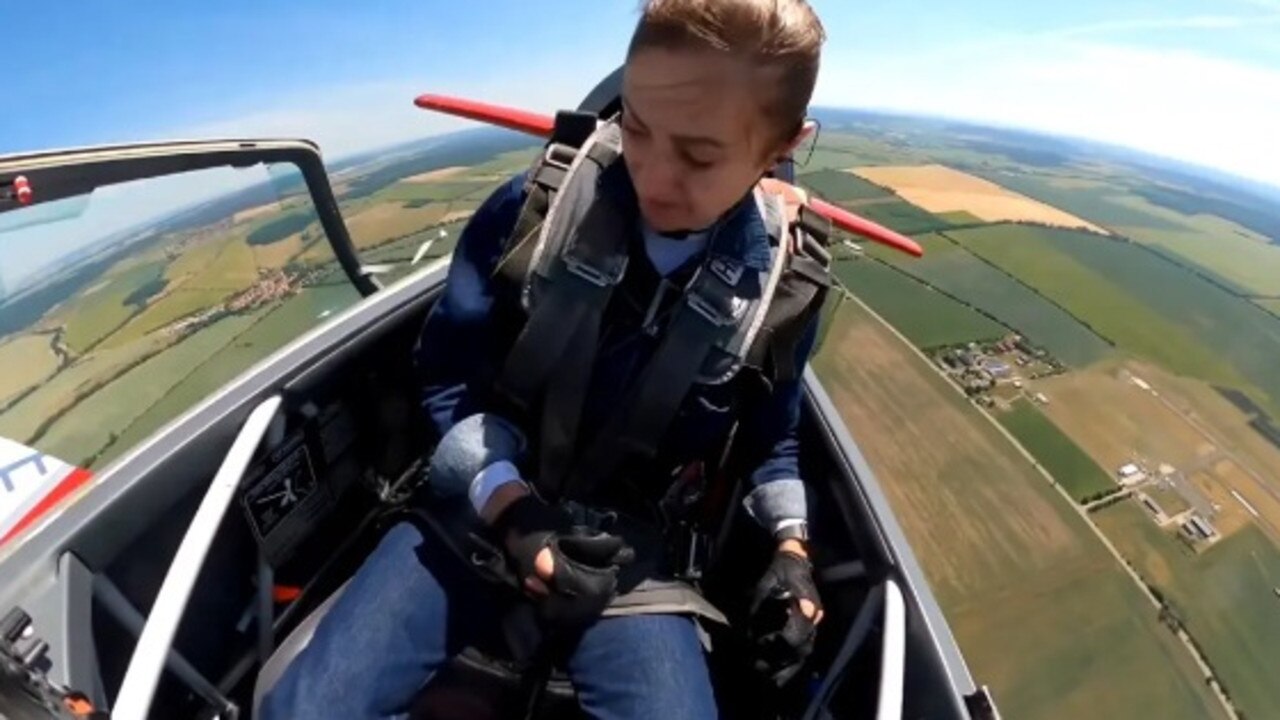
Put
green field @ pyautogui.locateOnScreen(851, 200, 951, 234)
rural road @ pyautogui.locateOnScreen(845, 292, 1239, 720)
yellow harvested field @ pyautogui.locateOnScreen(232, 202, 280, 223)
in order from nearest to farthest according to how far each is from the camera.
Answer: yellow harvested field @ pyautogui.locateOnScreen(232, 202, 280, 223)
rural road @ pyautogui.locateOnScreen(845, 292, 1239, 720)
green field @ pyautogui.locateOnScreen(851, 200, 951, 234)

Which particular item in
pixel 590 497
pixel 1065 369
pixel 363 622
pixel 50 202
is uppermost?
pixel 50 202

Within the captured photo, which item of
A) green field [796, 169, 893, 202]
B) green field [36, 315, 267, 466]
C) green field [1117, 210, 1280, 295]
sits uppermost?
green field [36, 315, 267, 466]

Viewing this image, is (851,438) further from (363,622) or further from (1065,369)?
(1065,369)

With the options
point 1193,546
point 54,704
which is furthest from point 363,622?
point 1193,546

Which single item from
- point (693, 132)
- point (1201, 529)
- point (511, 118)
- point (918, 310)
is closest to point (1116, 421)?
point (1201, 529)

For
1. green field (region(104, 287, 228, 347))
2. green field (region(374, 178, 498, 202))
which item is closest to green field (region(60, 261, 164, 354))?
green field (region(104, 287, 228, 347))

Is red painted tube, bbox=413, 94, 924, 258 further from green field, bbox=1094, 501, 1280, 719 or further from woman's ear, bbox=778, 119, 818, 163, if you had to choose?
green field, bbox=1094, 501, 1280, 719
